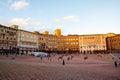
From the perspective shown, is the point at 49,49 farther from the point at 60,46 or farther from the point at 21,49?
the point at 21,49

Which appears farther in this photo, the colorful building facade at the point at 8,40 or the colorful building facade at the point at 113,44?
the colorful building facade at the point at 113,44

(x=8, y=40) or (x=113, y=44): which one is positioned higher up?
(x=8, y=40)

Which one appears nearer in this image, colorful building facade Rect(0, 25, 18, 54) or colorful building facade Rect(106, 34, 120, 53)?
colorful building facade Rect(0, 25, 18, 54)

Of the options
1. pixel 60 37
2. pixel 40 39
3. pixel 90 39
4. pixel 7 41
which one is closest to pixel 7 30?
pixel 7 41

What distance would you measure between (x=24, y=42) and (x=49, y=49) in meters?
23.4

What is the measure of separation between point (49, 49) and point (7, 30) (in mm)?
36310

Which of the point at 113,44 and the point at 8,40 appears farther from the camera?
the point at 113,44

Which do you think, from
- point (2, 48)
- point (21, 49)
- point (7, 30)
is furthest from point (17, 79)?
point (21, 49)

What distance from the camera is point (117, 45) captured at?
81625 millimetres

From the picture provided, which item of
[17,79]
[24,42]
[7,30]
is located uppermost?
[7,30]

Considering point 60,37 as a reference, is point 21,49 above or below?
below

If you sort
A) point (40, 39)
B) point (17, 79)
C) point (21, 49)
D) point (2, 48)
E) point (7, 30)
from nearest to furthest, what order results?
point (17, 79) → point (2, 48) → point (7, 30) → point (21, 49) → point (40, 39)

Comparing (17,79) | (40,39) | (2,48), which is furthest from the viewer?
(40,39)

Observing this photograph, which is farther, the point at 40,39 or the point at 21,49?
the point at 40,39
